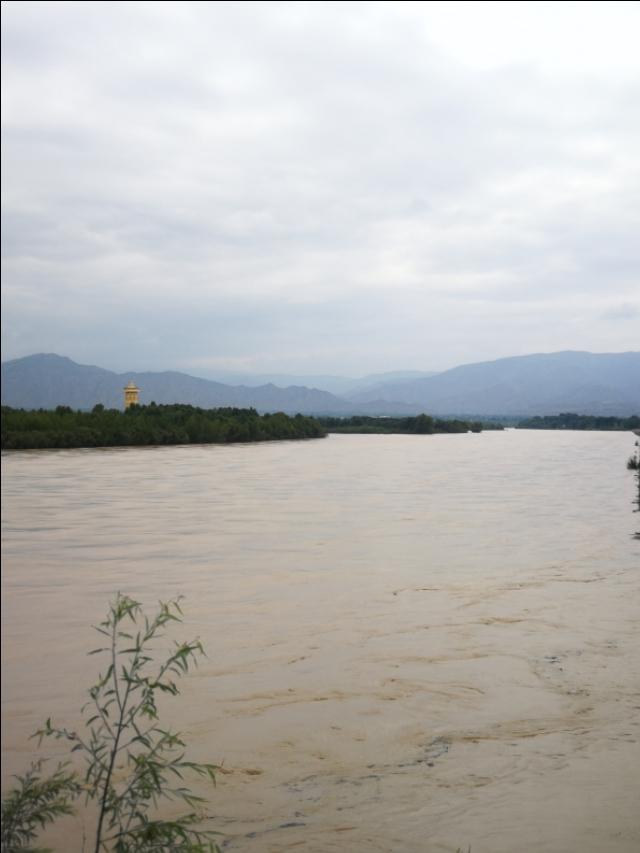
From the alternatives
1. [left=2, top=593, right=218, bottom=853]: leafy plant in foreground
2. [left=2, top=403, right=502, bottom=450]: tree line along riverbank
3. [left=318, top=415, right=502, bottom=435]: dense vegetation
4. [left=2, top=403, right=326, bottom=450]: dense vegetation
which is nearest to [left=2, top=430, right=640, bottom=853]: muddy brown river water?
[left=2, top=593, right=218, bottom=853]: leafy plant in foreground

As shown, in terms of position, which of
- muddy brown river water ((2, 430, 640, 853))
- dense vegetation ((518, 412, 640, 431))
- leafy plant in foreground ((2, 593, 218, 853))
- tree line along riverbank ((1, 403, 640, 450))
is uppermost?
dense vegetation ((518, 412, 640, 431))

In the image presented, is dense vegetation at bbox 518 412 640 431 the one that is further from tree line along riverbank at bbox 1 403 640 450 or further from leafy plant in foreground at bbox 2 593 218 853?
leafy plant in foreground at bbox 2 593 218 853

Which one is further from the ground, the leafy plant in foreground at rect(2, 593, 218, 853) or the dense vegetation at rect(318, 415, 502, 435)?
the dense vegetation at rect(318, 415, 502, 435)

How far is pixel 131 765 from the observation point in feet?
13.2

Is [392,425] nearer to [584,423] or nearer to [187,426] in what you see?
[584,423]

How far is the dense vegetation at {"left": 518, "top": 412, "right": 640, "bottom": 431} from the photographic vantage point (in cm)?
8504

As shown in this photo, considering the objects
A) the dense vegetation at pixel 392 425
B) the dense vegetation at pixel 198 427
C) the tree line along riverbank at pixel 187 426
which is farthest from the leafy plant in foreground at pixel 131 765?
the dense vegetation at pixel 392 425

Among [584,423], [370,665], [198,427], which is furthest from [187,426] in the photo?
[584,423]

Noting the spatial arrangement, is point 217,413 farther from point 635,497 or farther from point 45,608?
point 45,608

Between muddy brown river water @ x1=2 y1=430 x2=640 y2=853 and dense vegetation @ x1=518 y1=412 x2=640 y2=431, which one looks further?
dense vegetation @ x1=518 y1=412 x2=640 y2=431

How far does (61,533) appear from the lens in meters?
10.9

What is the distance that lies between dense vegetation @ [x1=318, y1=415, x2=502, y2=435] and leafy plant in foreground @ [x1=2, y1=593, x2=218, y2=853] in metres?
61.6

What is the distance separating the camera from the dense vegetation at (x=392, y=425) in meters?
68.2

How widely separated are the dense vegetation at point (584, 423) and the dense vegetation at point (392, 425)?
68.7 ft
